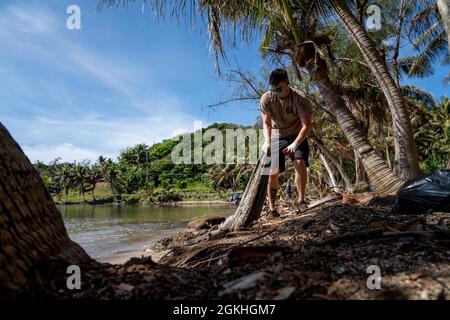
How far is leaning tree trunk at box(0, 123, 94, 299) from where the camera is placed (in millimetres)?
1566

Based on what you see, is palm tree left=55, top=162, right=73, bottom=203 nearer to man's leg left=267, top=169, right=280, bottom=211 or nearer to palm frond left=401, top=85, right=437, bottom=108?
palm frond left=401, top=85, right=437, bottom=108

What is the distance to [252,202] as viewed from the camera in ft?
14.8

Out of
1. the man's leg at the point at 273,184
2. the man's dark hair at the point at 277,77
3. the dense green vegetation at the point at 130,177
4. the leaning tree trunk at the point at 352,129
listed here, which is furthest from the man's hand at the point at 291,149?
the dense green vegetation at the point at 130,177

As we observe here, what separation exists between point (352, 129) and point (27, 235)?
217 inches

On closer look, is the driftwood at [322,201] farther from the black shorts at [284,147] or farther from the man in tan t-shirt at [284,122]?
the black shorts at [284,147]

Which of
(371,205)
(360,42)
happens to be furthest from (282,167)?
(360,42)

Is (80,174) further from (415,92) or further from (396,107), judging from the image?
(396,107)

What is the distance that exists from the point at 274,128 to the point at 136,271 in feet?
11.2

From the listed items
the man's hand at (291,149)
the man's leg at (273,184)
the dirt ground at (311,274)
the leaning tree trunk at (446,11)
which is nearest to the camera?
the dirt ground at (311,274)

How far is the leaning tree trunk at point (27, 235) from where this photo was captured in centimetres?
157

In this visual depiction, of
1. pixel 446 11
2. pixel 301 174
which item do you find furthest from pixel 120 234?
pixel 446 11

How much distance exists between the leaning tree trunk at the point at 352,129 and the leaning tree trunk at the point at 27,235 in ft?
16.2

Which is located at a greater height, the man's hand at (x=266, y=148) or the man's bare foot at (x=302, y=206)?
the man's hand at (x=266, y=148)
